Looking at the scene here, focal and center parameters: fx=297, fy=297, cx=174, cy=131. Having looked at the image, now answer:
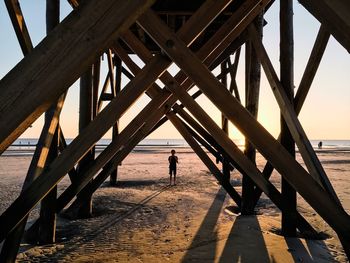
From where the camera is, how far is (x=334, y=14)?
3.42 feet

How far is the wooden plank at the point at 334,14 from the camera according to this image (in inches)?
40.2

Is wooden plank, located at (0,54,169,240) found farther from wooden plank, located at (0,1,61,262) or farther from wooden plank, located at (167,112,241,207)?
wooden plank, located at (167,112,241,207)

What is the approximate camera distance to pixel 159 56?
2203mm

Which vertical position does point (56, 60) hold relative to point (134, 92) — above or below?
below

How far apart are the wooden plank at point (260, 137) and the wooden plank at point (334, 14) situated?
0.73 m

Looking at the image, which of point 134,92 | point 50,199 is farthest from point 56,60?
point 50,199

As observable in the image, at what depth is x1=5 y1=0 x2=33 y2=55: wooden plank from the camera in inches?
101

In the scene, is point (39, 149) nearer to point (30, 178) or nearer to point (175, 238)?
point (30, 178)

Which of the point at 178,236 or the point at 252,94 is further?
the point at 252,94

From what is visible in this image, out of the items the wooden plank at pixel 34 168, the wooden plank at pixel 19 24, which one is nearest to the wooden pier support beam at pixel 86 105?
the wooden plank at pixel 34 168

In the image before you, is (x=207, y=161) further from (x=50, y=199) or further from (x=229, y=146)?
(x=50, y=199)

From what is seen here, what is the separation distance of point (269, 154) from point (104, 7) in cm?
123

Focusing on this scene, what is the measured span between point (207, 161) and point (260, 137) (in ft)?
12.6

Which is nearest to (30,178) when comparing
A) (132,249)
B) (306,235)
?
(132,249)
